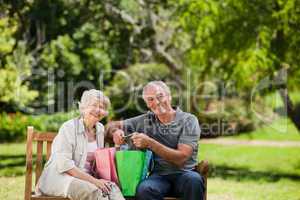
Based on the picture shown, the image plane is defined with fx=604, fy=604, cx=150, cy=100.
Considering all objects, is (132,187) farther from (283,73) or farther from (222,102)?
(222,102)

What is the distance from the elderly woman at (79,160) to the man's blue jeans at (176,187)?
26 cm

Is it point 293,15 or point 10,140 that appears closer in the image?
point 293,15

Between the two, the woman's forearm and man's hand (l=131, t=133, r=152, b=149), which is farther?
man's hand (l=131, t=133, r=152, b=149)

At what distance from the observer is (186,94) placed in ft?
61.6

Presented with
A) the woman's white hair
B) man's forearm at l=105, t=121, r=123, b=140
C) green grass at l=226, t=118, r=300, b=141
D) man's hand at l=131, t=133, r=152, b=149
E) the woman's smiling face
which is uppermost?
the woman's white hair

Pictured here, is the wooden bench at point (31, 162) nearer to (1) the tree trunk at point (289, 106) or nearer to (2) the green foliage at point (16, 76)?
(1) the tree trunk at point (289, 106)

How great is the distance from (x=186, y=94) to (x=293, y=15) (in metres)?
8.22

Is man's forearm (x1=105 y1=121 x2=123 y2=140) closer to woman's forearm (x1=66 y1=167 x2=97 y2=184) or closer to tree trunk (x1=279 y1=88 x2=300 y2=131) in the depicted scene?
woman's forearm (x1=66 y1=167 x2=97 y2=184)

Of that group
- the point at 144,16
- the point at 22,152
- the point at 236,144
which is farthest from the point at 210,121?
the point at 22,152

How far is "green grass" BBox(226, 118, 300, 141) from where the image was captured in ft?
62.2

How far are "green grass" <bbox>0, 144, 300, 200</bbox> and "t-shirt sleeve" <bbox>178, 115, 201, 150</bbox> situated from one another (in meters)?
3.37

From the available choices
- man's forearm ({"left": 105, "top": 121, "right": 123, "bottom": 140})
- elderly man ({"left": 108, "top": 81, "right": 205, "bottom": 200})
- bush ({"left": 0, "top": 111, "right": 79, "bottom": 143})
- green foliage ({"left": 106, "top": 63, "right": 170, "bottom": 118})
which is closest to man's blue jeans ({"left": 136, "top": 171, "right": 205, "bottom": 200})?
elderly man ({"left": 108, "top": 81, "right": 205, "bottom": 200})

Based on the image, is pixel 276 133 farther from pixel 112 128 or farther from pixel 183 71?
pixel 112 128

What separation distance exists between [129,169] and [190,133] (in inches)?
24.7
